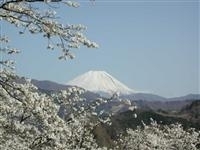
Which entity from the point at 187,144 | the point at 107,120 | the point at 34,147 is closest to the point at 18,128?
the point at 34,147

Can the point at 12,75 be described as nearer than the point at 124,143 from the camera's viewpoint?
Yes

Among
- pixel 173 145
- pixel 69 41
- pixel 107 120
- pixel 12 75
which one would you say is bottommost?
pixel 173 145

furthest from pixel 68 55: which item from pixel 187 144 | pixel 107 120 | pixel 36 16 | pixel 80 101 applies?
pixel 187 144

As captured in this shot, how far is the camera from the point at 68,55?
1181 cm

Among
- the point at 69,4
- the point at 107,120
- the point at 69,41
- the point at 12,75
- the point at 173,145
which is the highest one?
the point at 69,4

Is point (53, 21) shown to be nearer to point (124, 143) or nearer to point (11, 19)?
point (11, 19)

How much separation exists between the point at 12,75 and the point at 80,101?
412 inches

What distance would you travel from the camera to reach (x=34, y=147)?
49.8 ft

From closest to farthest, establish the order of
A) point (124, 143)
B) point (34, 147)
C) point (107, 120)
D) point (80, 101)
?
point (34, 147) < point (80, 101) < point (107, 120) < point (124, 143)

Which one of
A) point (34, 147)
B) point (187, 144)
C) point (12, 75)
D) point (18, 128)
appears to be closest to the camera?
point (12, 75)

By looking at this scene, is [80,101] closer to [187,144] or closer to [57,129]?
[57,129]

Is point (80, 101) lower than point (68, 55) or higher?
lower

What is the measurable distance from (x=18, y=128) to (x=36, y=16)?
3642 millimetres

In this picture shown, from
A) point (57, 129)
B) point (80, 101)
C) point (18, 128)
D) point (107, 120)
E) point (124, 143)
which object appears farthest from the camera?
point (124, 143)
